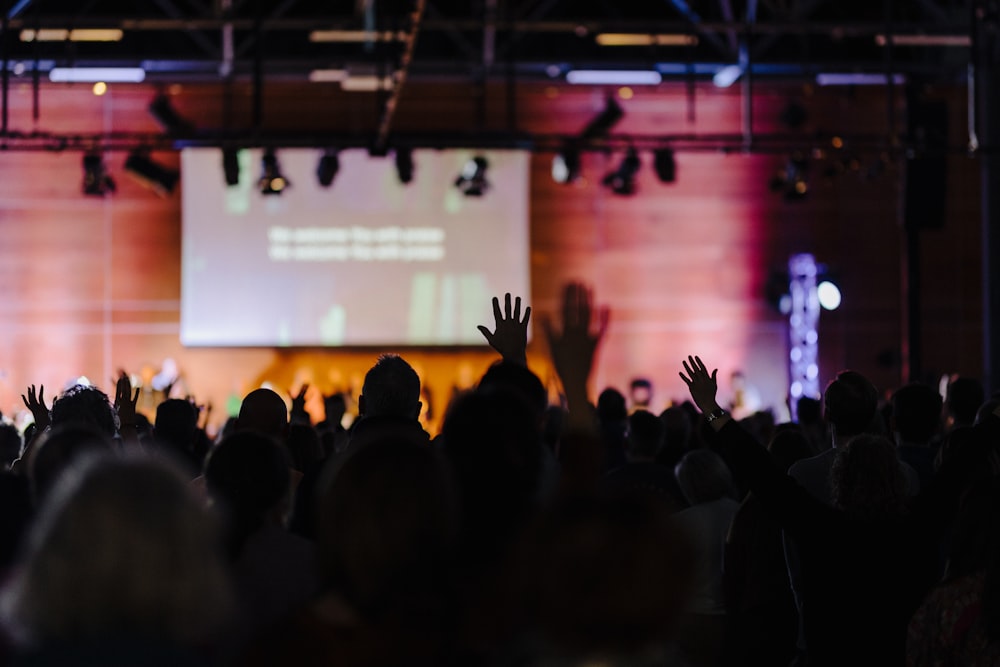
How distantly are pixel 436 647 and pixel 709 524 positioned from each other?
2.64m

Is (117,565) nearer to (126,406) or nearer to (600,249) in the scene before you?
(126,406)

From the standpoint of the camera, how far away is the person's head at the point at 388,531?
1.87m

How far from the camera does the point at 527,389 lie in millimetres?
2760

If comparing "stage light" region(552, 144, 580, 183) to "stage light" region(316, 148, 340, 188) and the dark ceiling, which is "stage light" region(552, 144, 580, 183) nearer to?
the dark ceiling

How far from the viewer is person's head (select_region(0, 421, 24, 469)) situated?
4402mm

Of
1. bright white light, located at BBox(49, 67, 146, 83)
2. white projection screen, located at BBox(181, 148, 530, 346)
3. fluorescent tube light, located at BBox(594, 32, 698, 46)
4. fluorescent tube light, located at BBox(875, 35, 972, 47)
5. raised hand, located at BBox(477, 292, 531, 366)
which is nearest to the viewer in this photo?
raised hand, located at BBox(477, 292, 531, 366)

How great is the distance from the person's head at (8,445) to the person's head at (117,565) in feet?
9.25

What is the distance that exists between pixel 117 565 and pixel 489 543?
65cm

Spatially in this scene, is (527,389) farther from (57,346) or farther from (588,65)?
(57,346)

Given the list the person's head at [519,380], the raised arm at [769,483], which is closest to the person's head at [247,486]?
the person's head at [519,380]

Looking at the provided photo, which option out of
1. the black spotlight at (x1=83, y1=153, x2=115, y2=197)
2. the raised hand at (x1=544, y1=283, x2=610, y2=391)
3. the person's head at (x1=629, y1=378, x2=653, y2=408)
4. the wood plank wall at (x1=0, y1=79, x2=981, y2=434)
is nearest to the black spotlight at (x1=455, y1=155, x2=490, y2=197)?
the wood plank wall at (x1=0, y1=79, x2=981, y2=434)

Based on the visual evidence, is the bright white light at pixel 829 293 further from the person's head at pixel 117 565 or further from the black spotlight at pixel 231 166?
the person's head at pixel 117 565

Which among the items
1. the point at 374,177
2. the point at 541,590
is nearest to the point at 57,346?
the point at 374,177

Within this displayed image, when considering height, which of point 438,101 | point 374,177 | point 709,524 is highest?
point 438,101
